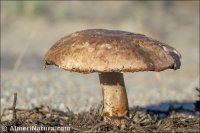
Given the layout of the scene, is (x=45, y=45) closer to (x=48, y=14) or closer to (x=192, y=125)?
(x=48, y=14)

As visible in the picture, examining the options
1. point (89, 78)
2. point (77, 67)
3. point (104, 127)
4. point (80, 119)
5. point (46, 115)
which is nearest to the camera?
point (77, 67)

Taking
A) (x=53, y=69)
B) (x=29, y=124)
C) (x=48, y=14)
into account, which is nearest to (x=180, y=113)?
(x=29, y=124)

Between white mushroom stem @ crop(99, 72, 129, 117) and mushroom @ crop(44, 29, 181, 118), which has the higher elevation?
mushroom @ crop(44, 29, 181, 118)

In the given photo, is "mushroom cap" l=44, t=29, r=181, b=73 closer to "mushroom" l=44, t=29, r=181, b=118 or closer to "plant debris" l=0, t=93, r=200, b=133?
"mushroom" l=44, t=29, r=181, b=118

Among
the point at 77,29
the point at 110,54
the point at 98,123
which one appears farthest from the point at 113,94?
the point at 77,29

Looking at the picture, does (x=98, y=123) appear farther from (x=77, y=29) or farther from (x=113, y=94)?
(x=77, y=29)

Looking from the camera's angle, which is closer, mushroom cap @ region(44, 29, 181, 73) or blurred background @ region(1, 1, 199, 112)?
mushroom cap @ region(44, 29, 181, 73)

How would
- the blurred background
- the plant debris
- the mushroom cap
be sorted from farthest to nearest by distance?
the blurred background
the plant debris
the mushroom cap

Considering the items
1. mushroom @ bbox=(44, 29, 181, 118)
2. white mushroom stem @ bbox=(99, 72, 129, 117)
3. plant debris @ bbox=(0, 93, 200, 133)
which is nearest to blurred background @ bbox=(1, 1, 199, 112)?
plant debris @ bbox=(0, 93, 200, 133)
